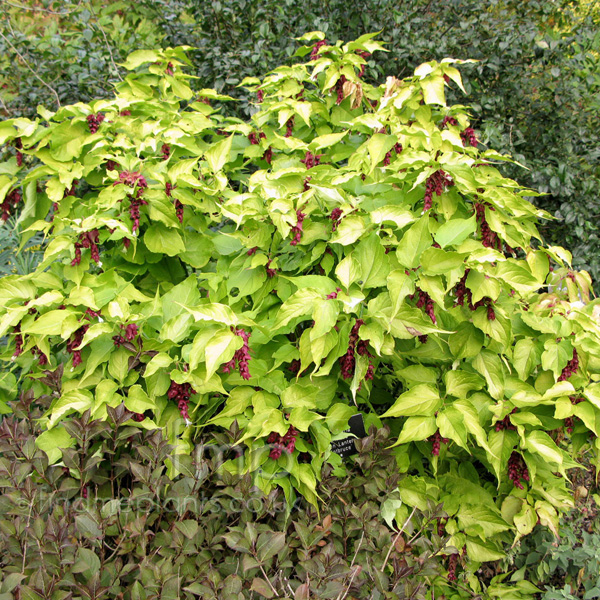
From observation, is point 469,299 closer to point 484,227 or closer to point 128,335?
point 484,227

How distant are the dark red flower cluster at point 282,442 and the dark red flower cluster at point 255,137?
1414 mm

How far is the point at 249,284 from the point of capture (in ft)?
6.35

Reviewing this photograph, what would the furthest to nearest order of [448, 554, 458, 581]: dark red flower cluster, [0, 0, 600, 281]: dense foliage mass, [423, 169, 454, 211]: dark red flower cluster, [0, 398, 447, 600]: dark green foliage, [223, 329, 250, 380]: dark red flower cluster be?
[0, 0, 600, 281]: dense foliage mass, [448, 554, 458, 581]: dark red flower cluster, [423, 169, 454, 211]: dark red flower cluster, [223, 329, 250, 380]: dark red flower cluster, [0, 398, 447, 600]: dark green foliage

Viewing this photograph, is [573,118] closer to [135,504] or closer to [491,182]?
[491,182]

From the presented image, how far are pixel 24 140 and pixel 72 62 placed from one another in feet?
9.26

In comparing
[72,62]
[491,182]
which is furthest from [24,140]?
[72,62]

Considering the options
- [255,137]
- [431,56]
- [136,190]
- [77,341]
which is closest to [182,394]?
[77,341]

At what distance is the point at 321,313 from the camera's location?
1.57m

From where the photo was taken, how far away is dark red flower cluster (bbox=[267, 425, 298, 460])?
163 centimetres

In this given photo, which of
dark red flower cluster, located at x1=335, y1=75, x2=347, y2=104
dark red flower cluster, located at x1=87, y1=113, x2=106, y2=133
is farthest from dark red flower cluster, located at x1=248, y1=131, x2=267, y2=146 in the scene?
dark red flower cluster, located at x1=87, y1=113, x2=106, y2=133

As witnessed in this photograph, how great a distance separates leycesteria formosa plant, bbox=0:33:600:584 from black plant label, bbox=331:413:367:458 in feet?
0.42

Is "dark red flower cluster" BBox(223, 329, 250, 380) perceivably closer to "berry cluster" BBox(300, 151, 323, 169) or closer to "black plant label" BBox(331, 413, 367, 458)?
"black plant label" BBox(331, 413, 367, 458)

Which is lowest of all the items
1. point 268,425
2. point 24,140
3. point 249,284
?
point 268,425

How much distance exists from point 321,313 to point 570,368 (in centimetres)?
86
